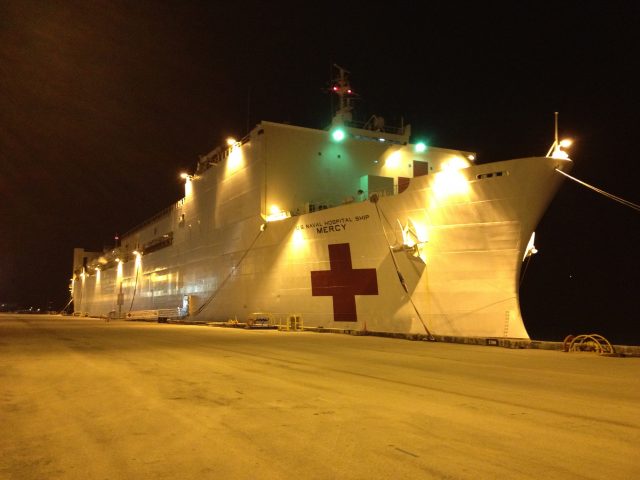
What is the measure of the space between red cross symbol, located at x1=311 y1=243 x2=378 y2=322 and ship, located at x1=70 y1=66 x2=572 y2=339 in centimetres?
4

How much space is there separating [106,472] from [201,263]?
22.0 metres

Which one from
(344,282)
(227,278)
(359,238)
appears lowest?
(344,282)

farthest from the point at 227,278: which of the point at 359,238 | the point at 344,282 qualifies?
the point at 359,238

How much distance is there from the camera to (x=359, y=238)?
14.7 m

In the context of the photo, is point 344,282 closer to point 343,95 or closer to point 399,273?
point 399,273

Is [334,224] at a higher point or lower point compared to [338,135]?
lower

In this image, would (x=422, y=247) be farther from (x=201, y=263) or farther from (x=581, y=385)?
(x=201, y=263)

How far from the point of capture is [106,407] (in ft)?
16.1

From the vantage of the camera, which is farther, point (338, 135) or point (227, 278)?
point (227, 278)

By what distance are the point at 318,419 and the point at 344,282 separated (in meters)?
10.8

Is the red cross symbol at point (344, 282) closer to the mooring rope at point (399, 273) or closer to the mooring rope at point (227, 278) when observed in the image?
the mooring rope at point (399, 273)

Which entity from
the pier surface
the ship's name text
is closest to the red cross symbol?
the ship's name text

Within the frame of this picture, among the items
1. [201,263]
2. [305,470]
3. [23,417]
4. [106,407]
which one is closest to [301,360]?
[106,407]

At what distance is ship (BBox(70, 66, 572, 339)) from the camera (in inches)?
467
